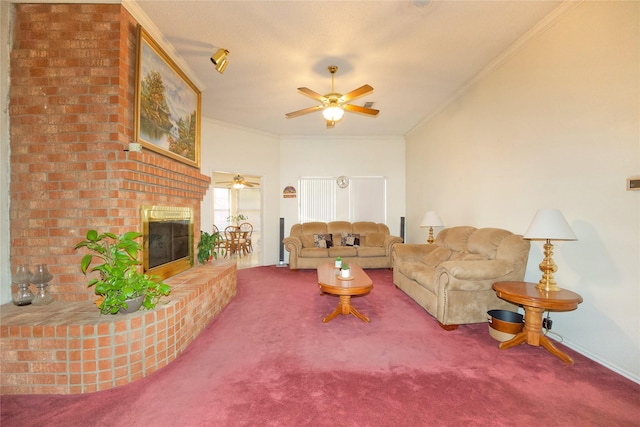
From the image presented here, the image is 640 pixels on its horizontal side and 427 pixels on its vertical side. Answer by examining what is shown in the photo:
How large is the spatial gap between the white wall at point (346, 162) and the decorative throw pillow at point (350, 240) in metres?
0.78

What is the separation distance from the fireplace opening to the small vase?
2.05 feet

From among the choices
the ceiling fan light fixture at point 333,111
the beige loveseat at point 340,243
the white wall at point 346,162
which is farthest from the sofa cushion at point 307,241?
the ceiling fan light fixture at point 333,111

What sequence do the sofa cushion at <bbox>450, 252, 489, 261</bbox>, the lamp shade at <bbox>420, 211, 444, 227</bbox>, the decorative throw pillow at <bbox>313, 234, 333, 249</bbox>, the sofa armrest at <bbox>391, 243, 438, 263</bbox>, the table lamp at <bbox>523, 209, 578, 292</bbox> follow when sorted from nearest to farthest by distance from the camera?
the table lamp at <bbox>523, 209, 578, 292</bbox> → the sofa cushion at <bbox>450, 252, 489, 261</bbox> → the sofa armrest at <bbox>391, 243, 438, 263</bbox> → the lamp shade at <bbox>420, 211, 444, 227</bbox> → the decorative throw pillow at <bbox>313, 234, 333, 249</bbox>

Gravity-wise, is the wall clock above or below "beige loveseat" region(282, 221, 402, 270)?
above

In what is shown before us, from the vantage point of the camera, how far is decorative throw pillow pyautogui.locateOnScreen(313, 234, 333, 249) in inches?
234

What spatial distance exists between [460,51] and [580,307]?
2851 millimetres

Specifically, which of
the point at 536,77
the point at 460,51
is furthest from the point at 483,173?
the point at 460,51

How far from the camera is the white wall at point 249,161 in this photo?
5.48 metres

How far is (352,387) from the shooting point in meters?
1.88

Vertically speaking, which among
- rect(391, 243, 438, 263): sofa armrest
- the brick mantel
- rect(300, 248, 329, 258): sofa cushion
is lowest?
rect(300, 248, 329, 258): sofa cushion

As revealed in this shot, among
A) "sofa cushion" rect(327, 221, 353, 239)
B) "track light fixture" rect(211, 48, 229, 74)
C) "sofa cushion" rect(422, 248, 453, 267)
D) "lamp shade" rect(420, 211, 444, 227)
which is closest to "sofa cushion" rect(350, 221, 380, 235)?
"sofa cushion" rect(327, 221, 353, 239)

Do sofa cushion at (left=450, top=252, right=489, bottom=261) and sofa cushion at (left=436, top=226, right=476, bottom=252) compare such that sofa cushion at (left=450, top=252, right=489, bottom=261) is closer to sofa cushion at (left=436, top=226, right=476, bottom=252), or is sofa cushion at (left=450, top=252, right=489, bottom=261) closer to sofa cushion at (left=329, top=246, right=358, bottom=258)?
sofa cushion at (left=436, top=226, right=476, bottom=252)

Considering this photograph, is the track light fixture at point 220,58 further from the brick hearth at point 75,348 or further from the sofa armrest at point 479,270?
the sofa armrest at point 479,270

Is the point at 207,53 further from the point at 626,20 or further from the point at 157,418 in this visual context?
the point at 626,20
